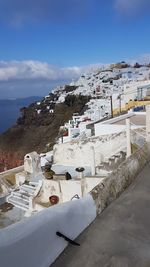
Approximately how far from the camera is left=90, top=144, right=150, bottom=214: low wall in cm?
441

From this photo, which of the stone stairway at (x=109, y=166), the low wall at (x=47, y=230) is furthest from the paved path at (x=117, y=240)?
the stone stairway at (x=109, y=166)

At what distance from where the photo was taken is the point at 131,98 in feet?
107

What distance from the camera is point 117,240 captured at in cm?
361

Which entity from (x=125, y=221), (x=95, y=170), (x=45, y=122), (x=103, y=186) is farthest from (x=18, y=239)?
(x=45, y=122)

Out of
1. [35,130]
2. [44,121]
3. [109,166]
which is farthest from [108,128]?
[44,121]

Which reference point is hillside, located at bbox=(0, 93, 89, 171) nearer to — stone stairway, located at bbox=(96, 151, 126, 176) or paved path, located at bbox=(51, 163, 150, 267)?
stone stairway, located at bbox=(96, 151, 126, 176)

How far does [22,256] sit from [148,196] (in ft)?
8.66

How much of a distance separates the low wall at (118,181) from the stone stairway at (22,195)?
29.0 feet

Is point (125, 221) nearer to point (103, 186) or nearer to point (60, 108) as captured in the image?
point (103, 186)

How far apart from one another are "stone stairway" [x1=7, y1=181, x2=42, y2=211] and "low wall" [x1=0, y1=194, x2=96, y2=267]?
34.9 feet

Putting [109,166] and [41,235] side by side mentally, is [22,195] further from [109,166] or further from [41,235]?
[41,235]

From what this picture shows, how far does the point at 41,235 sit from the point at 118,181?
220cm

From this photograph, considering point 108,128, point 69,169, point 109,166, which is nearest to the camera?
point 109,166

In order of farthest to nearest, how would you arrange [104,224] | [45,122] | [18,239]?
[45,122] < [104,224] < [18,239]
